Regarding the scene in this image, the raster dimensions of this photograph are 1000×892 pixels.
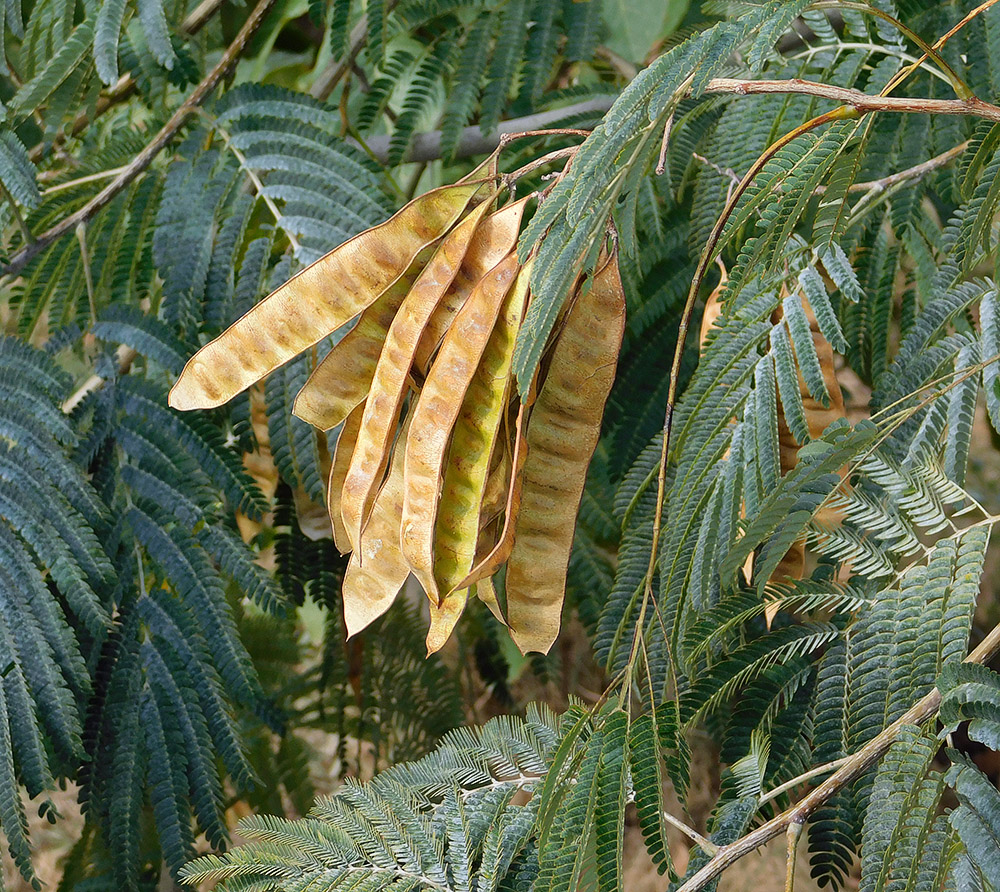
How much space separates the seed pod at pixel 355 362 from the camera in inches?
23.8

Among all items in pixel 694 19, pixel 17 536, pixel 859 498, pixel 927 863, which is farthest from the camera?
pixel 694 19

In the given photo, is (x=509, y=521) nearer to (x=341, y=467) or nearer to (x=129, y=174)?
(x=341, y=467)

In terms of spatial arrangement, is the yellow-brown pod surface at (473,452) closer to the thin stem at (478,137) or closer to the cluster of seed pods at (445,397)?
the cluster of seed pods at (445,397)

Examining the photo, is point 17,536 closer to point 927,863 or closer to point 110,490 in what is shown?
point 110,490

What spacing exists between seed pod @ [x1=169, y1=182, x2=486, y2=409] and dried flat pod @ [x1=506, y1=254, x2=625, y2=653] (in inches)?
4.2

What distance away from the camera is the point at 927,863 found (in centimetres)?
60

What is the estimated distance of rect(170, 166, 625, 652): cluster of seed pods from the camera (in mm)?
529

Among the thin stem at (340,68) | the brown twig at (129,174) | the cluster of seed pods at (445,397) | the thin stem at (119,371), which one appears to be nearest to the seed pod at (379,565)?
the cluster of seed pods at (445,397)

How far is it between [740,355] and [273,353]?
17.1 inches

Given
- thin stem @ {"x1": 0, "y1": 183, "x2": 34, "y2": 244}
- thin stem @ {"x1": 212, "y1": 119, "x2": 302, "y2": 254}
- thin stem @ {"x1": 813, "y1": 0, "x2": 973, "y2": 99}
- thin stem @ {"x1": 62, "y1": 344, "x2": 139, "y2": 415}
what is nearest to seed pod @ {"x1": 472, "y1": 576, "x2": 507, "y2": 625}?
thin stem @ {"x1": 813, "y1": 0, "x2": 973, "y2": 99}

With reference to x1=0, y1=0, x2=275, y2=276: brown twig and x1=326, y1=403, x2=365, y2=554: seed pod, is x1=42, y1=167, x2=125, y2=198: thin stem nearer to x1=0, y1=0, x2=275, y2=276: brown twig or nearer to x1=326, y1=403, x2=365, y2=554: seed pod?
x1=0, y1=0, x2=275, y2=276: brown twig

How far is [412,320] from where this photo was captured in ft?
1.82

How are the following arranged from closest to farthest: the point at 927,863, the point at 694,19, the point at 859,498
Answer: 1. the point at 927,863
2. the point at 859,498
3. the point at 694,19

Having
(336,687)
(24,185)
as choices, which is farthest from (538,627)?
(336,687)
